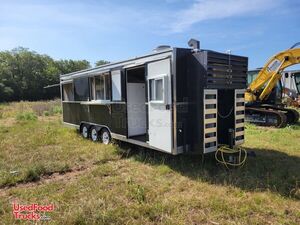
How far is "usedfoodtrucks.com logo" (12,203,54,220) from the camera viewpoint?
146 inches

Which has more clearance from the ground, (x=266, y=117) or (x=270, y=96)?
(x=270, y=96)

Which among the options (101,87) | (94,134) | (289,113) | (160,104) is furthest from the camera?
(289,113)

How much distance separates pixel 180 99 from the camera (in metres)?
5.25

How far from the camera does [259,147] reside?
7.53 m

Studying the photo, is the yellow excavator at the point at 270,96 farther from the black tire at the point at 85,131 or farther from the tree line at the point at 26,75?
the tree line at the point at 26,75

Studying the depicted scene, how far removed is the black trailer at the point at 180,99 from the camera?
5.18 metres

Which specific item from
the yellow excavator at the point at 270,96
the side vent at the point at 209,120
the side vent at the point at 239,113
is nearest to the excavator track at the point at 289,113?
the yellow excavator at the point at 270,96

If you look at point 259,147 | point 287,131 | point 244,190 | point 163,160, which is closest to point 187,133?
point 163,160

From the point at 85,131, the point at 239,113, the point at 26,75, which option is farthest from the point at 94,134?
the point at 26,75

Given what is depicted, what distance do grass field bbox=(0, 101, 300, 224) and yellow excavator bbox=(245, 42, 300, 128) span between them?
416cm

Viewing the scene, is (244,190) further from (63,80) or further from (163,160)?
(63,80)

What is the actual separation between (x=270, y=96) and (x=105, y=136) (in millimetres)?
8876

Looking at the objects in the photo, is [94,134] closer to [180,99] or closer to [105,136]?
[105,136]

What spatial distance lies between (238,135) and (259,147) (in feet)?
6.28
